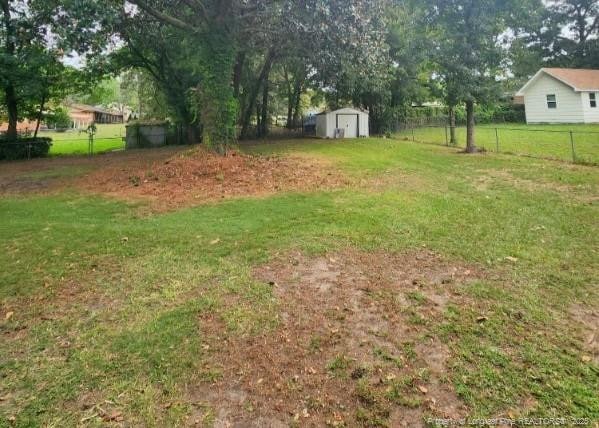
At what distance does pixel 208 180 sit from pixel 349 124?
55.3 ft

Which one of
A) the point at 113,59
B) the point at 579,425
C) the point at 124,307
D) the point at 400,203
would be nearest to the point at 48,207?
the point at 124,307

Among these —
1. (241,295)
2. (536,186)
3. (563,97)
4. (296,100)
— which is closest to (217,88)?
(536,186)

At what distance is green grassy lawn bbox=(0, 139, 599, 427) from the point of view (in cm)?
249

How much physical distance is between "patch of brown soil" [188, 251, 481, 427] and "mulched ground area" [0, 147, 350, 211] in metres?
4.29

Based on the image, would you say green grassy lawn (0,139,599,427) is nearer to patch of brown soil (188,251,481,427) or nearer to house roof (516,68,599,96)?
patch of brown soil (188,251,481,427)

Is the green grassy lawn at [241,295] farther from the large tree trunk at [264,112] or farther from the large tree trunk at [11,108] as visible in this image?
the large tree trunk at [264,112]

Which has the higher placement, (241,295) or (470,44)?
(470,44)

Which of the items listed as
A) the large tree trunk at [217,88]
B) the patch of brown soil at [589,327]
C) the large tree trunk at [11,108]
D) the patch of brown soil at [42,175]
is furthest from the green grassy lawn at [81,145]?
the patch of brown soil at [589,327]

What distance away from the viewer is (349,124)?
80.0 ft

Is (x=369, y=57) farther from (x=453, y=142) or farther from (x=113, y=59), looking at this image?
(x=113, y=59)

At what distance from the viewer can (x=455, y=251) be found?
4785 mm

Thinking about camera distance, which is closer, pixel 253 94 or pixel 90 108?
pixel 253 94

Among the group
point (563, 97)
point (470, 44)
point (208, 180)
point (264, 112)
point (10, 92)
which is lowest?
A: point (208, 180)

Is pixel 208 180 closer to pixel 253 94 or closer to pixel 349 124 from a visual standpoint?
pixel 253 94
